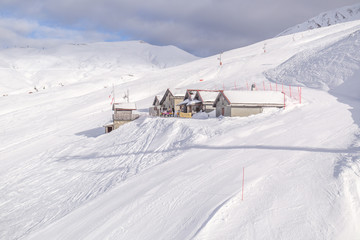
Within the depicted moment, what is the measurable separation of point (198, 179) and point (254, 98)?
67.0ft

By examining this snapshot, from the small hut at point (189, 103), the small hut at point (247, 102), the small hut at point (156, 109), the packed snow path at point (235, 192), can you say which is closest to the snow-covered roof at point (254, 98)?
the small hut at point (247, 102)

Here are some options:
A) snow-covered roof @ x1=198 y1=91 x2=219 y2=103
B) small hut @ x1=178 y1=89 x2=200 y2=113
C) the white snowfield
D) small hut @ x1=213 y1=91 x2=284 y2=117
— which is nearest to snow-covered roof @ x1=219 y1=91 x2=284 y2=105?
small hut @ x1=213 y1=91 x2=284 y2=117

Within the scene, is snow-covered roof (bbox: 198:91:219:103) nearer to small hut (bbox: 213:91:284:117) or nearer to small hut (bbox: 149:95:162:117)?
small hut (bbox: 213:91:284:117)

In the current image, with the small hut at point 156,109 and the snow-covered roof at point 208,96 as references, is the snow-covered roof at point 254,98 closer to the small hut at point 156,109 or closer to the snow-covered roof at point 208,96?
the snow-covered roof at point 208,96

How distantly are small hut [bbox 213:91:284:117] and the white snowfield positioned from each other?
2.21 metres

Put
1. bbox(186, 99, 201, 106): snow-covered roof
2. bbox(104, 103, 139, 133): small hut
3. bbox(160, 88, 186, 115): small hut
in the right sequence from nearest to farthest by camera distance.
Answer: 1. bbox(104, 103, 139, 133): small hut
2. bbox(186, 99, 201, 106): snow-covered roof
3. bbox(160, 88, 186, 115): small hut

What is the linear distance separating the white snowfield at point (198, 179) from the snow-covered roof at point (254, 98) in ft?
6.98

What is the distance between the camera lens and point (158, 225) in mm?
12555

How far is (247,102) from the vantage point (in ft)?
110

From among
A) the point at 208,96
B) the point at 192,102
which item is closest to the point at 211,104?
the point at 208,96

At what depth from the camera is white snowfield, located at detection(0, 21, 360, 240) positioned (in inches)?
461

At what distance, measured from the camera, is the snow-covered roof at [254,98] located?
110 feet

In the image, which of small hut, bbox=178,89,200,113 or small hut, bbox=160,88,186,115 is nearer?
small hut, bbox=178,89,200,113

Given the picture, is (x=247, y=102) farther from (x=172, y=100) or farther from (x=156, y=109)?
(x=156, y=109)
